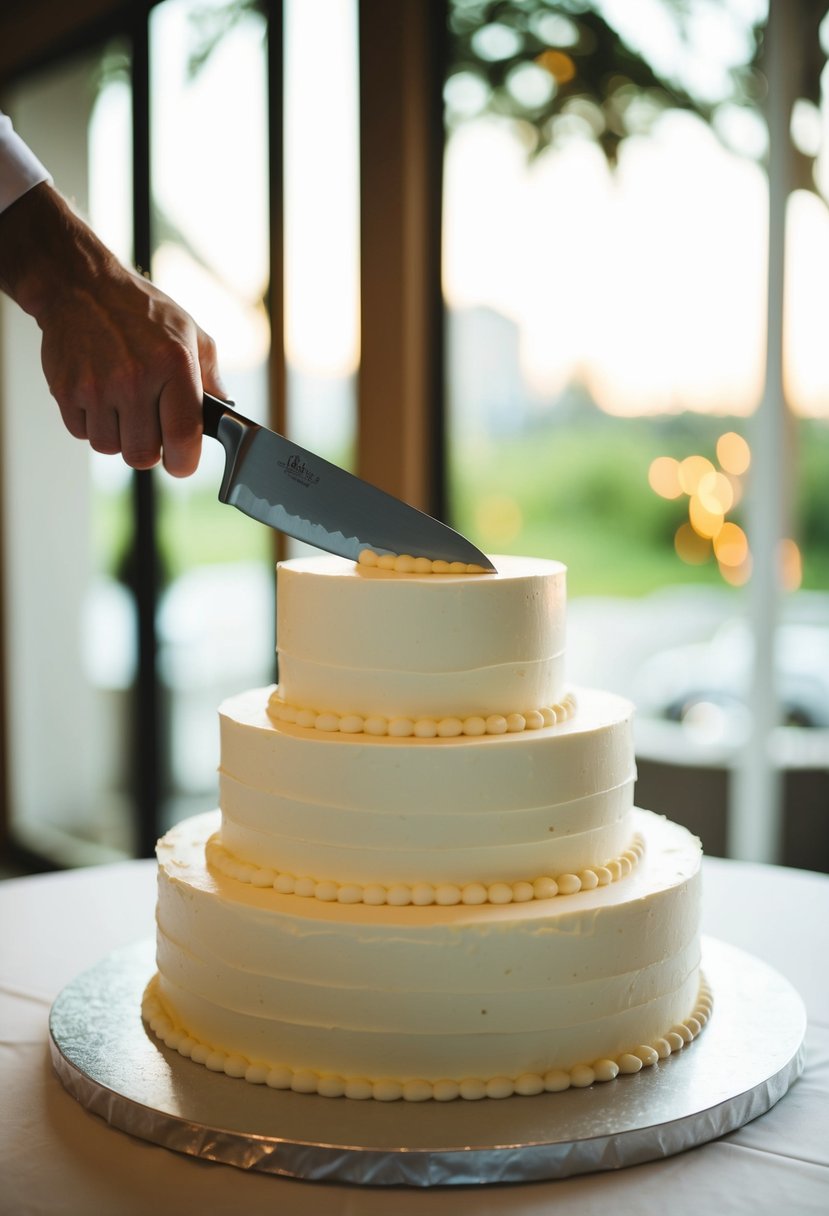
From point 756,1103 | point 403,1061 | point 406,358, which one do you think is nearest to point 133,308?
point 403,1061

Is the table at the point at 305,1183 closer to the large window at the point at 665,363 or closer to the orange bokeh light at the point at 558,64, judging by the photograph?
the large window at the point at 665,363

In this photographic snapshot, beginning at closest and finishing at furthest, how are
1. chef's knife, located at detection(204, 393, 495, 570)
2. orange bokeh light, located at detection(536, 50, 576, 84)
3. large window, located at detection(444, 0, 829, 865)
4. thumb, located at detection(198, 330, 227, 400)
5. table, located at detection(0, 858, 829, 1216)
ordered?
table, located at detection(0, 858, 829, 1216), chef's knife, located at detection(204, 393, 495, 570), thumb, located at detection(198, 330, 227, 400), large window, located at detection(444, 0, 829, 865), orange bokeh light, located at detection(536, 50, 576, 84)

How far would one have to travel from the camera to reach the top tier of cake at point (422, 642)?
1.32m

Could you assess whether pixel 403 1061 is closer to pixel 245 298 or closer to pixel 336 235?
pixel 336 235

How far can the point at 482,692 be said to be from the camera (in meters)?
1.35

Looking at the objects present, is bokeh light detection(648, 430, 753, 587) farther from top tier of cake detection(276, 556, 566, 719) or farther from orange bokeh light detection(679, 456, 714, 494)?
top tier of cake detection(276, 556, 566, 719)

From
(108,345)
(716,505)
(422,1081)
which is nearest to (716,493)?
(716,505)

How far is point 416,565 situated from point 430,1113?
572 mm

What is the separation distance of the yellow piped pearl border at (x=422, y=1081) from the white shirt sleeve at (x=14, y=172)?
100 cm

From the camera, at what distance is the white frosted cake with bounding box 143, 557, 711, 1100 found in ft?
4.06

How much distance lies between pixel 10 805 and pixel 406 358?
3014 mm

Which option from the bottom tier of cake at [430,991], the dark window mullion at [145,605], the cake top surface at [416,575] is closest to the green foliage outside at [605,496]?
the dark window mullion at [145,605]

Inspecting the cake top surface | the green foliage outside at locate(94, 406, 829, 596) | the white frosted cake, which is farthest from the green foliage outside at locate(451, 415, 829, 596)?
the white frosted cake

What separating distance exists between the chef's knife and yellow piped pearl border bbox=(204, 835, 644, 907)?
0.37 metres
